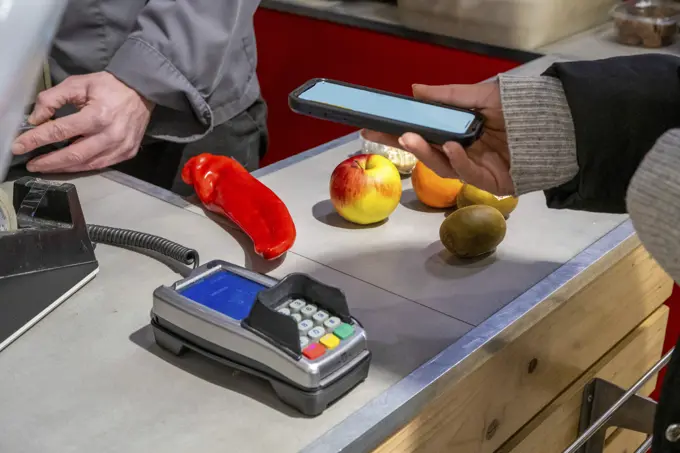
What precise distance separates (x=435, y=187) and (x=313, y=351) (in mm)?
367

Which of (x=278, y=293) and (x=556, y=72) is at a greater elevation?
(x=556, y=72)

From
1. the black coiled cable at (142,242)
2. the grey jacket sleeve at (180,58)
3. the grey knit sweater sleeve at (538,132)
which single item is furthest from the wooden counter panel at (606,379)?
the grey jacket sleeve at (180,58)

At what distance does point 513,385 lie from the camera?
84 cm

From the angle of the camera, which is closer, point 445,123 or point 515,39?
point 445,123

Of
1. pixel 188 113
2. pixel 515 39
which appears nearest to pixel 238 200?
pixel 188 113

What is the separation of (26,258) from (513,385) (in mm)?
482

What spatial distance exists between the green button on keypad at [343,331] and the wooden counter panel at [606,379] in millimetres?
272

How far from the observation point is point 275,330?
0.68 m

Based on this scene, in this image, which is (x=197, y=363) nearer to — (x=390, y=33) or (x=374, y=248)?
(x=374, y=248)

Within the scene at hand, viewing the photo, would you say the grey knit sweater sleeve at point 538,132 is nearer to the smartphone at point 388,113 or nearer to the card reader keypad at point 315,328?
the smartphone at point 388,113

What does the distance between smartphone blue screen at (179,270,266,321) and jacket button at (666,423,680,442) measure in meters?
0.36

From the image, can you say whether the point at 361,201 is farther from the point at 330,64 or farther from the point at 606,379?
the point at 330,64

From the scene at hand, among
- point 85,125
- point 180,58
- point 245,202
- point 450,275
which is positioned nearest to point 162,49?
point 180,58

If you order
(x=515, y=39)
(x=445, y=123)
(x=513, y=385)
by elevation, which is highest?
(x=445, y=123)
